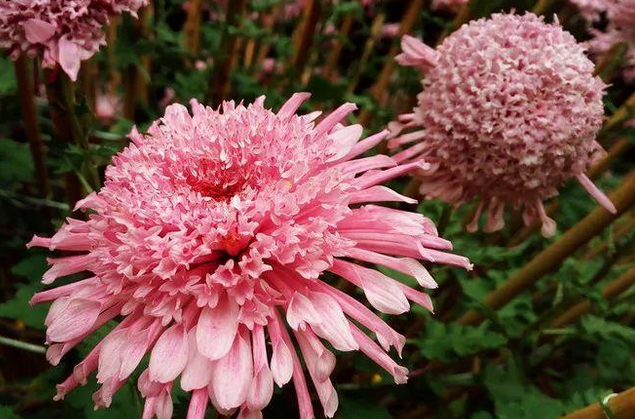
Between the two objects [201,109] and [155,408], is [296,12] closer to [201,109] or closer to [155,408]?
[201,109]

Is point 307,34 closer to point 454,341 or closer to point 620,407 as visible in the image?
point 454,341

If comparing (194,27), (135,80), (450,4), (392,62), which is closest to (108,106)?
(194,27)

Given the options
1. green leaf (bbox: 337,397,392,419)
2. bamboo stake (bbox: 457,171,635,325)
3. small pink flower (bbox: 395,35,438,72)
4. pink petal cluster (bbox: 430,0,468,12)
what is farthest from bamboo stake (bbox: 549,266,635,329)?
A: pink petal cluster (bbox: 430,0,468,12)

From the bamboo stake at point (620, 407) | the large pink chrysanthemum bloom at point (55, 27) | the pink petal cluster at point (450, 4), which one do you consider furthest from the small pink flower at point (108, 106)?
the bamboo stake at point (620, 407)

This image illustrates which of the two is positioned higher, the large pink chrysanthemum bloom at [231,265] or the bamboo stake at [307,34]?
the large pink chrysanthemum bloom at [231,265]

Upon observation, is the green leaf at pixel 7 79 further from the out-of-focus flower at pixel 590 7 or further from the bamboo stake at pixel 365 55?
the out-of-focus flower at pixel 590 7

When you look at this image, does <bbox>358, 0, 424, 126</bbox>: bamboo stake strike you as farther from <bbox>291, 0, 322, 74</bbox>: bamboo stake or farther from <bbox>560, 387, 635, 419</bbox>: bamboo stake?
<bbox>560, 387, 635, 419</bbox>: bamboo stake
